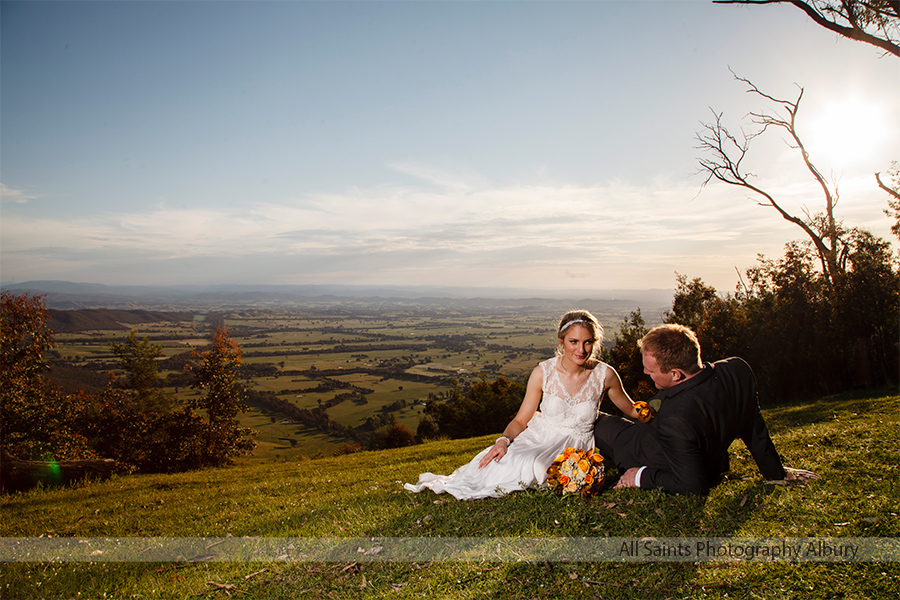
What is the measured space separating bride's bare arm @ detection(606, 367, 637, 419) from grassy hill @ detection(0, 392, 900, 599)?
131 centimetres

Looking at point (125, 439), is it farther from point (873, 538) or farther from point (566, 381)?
point (873, 538)

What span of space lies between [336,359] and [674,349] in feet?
289

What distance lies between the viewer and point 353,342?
111 m

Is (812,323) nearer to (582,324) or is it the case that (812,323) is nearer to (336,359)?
(582,324)

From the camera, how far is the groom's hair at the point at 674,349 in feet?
17.0

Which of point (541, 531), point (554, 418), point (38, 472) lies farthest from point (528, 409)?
point (38, 472)

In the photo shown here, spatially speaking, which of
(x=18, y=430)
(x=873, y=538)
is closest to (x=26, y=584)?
(x=873, y=538)

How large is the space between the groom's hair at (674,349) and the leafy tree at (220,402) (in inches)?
923

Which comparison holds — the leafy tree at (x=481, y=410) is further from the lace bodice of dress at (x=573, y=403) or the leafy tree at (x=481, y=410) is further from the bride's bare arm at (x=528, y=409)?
the lace bodice of dress at (x=573, y=403)

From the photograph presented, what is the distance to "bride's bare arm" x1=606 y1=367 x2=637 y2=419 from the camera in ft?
21.3

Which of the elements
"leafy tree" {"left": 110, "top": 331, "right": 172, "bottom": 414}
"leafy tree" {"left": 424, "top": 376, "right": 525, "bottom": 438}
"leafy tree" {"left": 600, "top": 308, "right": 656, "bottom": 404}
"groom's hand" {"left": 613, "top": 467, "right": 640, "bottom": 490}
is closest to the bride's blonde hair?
"groom's hand" {"left": 613, "top": 467, "right": 640, "bottom": 490}

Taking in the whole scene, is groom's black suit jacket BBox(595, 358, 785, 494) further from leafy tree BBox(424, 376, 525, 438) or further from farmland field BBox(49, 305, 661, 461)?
leafy tree BBox(424, 376, 525, 438)

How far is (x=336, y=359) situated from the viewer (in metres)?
88.4

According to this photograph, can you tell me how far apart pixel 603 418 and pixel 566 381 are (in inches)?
34.7
